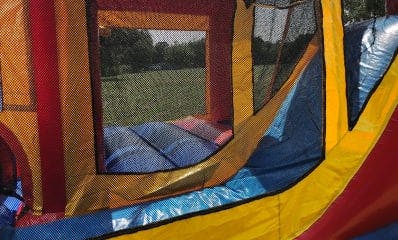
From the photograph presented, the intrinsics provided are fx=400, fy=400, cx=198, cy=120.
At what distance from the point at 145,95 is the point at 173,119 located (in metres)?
0.22

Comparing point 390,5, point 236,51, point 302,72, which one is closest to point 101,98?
point 236,51

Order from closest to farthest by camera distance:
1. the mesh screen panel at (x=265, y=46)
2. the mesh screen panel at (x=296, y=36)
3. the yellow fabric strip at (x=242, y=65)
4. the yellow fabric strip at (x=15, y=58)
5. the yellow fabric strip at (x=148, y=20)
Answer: the yellow fabric strip at (x=15, y=58) → the yellow fabric strip at (x=148, y=20) → the mesh screen panel at (x=296, y=36) → the mesh screen panel at (x=265, y=46) → the yellow fabric strip at (x=242, y=65)

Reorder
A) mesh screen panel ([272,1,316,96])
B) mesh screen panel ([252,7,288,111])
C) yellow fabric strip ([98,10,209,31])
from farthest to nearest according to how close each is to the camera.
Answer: mesh screen panel ([252,7,288,111])
mesh screen panel ([272,1,316,96])
yellow fabric strip ([98,10,209,31])

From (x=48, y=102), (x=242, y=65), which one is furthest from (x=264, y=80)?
(x=48, y=102)

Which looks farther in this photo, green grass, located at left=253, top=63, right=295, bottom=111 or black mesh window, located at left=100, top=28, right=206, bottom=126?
green grass, located at left=253, top=63, right=295, bottom=111

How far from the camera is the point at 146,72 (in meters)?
1.84

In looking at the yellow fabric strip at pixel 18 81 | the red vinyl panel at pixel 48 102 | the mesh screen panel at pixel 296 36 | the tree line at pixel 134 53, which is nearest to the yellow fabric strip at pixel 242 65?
the mesh screen panel at pixel 296 36

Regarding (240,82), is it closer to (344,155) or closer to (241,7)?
(241,7)

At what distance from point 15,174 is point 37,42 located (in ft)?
2.26

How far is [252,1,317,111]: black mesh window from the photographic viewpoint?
1981 millimetres

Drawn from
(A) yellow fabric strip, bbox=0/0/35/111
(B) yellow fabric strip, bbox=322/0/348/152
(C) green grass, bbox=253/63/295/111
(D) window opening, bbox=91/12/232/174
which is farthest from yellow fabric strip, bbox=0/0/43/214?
(B) yellow fabric strip, bbox=322/0/348/152

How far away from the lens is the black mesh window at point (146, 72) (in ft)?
5.83

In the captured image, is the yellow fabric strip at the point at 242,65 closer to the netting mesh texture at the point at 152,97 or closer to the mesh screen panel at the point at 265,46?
the mesh screen panel at the point at 265,46

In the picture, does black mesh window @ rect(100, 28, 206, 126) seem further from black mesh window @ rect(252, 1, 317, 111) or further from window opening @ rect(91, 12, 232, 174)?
black mesh window @ rect(252, 1, 317, 111)
